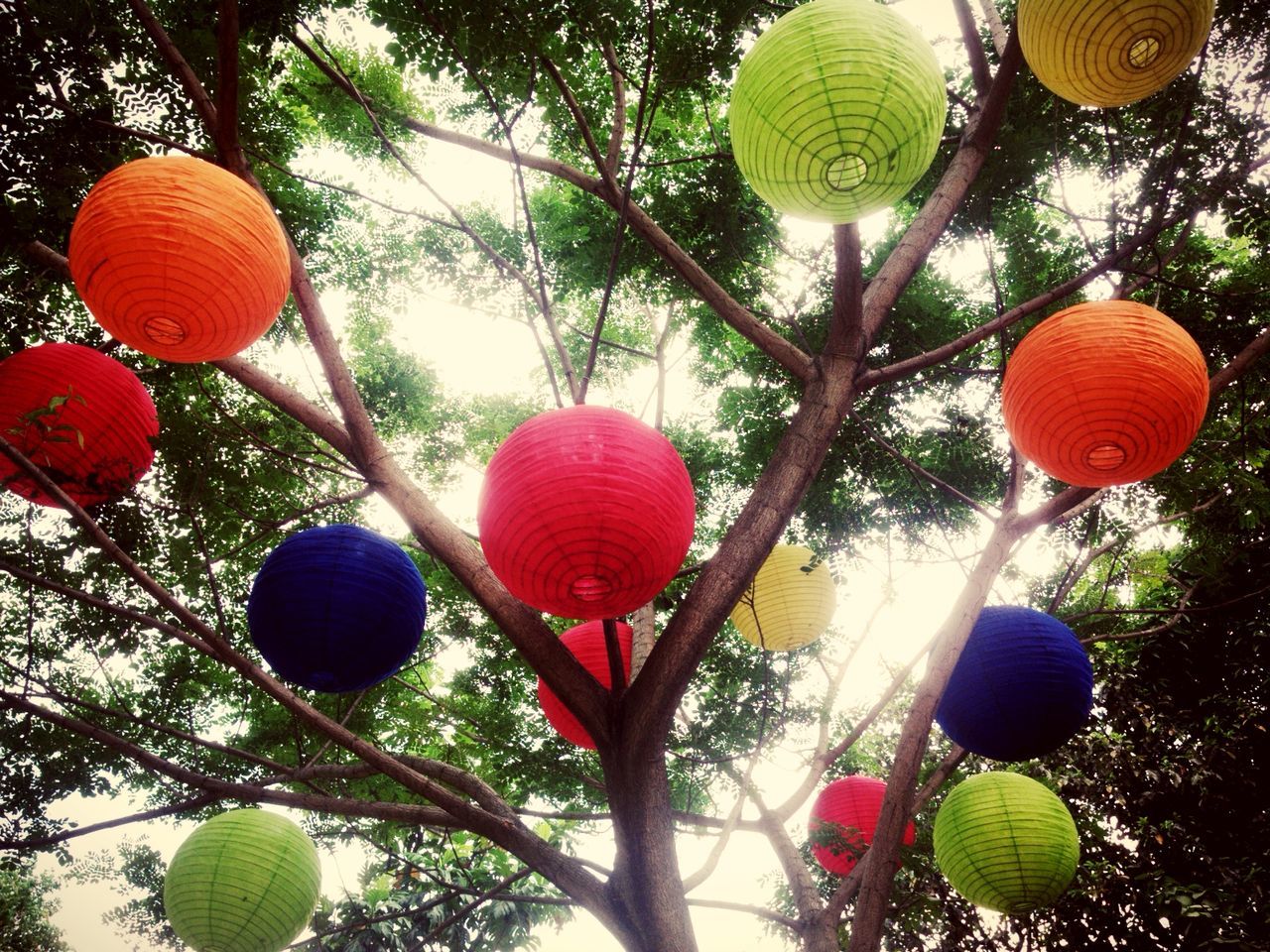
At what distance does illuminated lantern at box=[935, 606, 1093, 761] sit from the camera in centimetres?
274

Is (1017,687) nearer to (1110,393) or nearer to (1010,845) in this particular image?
(1010,845)

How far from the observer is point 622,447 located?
185 centimetres

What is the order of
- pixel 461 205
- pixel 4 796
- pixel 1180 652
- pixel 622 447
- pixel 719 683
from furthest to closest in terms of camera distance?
pixel 461 205 < pixel 1180 652 < pixel 719 683 < pixel 4 796 < pixel 622 447

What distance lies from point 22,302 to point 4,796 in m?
3.30

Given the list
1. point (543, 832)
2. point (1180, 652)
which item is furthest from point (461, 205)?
point (543, 832)

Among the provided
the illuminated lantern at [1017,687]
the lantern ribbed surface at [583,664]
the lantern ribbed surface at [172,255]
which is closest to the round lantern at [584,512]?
the lantern ribbed surface at [172,255]

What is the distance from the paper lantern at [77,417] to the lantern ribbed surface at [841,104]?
2.31m

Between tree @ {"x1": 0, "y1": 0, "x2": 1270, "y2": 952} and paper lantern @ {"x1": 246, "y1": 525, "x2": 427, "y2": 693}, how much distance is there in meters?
0.13

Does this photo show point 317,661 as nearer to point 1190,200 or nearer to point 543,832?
point 1190,200

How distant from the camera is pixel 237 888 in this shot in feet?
9.71

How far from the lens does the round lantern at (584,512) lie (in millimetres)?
1775

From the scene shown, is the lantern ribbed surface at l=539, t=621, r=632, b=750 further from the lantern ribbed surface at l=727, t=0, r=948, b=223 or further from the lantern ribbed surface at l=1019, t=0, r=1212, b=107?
the lantern ribbed surface at l=1019, t=0, r=1212, b=107

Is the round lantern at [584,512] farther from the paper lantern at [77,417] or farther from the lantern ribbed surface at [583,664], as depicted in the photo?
→ the paper lantern at [77,417]

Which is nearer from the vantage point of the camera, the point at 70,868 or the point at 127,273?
the point at 127,273
